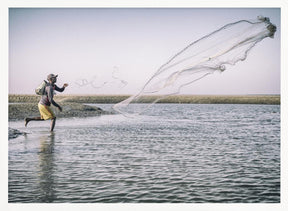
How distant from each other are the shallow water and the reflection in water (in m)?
0.02

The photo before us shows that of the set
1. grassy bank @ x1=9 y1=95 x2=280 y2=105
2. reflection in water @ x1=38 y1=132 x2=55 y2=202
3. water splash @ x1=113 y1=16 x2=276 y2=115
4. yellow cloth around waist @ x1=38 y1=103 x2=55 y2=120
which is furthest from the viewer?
grassy bank @ x1=9 y1=95 x2=280 y2=105

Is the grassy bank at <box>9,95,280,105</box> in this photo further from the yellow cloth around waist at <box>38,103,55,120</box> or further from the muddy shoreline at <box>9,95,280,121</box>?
the yellow cloth around waist at <box>38,103,55,120</box>

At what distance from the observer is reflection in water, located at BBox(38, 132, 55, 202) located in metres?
6.04

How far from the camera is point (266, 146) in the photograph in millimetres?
9781

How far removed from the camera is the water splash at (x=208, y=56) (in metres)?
6.46

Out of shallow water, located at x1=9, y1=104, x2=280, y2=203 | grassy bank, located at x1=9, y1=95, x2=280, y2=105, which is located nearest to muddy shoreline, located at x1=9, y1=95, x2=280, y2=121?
grassy bank, located at x1=9, y1=95, x2=280, y2=105

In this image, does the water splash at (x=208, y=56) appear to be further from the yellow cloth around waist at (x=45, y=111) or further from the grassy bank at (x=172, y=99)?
the yellow cloth around waist at (x=45, y=111)

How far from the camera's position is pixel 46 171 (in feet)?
22.6

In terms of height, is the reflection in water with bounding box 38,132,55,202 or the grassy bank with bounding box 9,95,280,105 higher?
the grassy bank with bounding box 9,95,280,105

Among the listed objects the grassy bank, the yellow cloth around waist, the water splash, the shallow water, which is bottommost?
the shallow water

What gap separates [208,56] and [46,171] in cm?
411

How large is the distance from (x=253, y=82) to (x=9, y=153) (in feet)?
23.6
